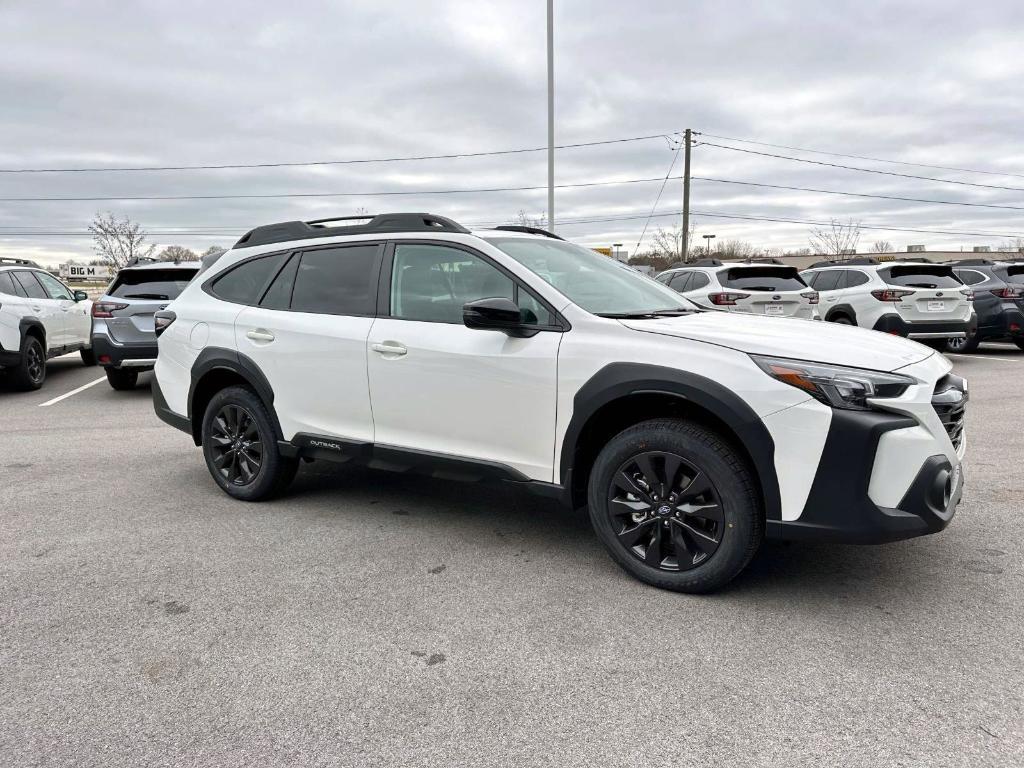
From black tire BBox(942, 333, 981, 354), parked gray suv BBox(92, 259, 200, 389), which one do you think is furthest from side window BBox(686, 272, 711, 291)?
parked gray suv BBox(92, 259, 200, 389)

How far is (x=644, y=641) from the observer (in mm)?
3014

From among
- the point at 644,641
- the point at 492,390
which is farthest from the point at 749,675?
the point at 492,390

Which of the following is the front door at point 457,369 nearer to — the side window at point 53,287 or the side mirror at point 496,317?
the side mirror at point 496,317

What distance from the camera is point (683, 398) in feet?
10.7

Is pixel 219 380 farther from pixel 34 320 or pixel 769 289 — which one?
pixel 769 289

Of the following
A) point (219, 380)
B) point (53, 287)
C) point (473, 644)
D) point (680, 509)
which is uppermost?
point (53, 287)

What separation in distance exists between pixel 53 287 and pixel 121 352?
3168 millimetres

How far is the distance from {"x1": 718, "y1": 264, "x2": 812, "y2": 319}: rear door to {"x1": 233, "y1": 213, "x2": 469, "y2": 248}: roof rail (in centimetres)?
735

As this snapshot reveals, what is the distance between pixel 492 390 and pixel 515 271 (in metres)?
0.64

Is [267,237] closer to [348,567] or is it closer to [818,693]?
[348,567]

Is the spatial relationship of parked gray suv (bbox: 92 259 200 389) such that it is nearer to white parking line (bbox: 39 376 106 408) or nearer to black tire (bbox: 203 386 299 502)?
white parking line (bbox: 39 376 106 408)

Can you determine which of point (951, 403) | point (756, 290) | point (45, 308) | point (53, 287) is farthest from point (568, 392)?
point (53, 287)

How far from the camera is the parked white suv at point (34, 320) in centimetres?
975

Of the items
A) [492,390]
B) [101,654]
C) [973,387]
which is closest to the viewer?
[101,654]
